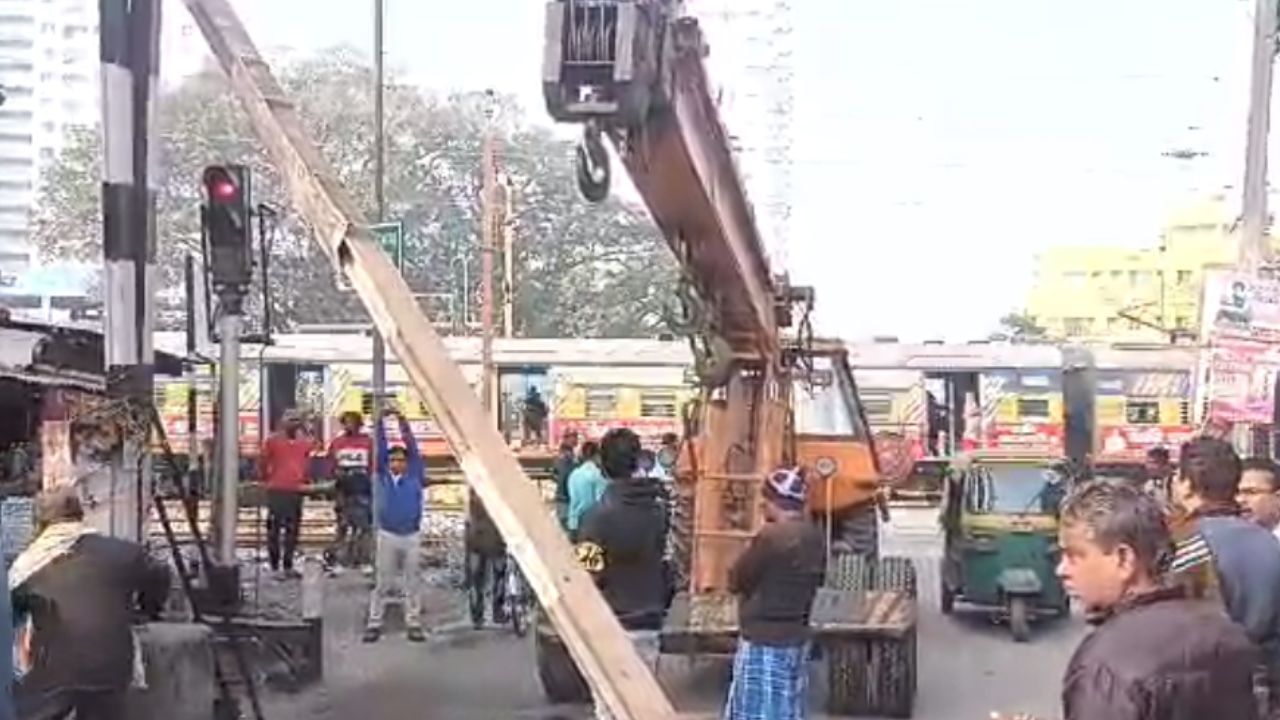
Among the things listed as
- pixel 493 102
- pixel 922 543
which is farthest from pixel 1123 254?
pixel 922 543

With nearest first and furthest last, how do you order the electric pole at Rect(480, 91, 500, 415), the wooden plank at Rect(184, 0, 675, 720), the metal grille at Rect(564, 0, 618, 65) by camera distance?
the wooden plank at Rect(184, 0, 675, 720)
the metal grille at Rect(564, 0, 618, 65)
the electric pole at Rect(480, 91, 500, 415)

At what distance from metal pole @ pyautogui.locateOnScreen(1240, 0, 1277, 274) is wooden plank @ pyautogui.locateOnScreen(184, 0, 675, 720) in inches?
544

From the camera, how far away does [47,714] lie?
8.10 metres

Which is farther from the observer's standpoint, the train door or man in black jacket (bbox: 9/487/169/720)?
the train door

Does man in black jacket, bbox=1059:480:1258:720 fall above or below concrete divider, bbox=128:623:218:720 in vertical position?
above

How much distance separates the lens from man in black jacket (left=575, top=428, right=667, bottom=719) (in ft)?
39.8

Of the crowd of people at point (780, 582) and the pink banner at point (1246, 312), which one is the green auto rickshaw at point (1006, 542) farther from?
the pink banner at point (1246, 312)

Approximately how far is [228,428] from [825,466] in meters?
5.20

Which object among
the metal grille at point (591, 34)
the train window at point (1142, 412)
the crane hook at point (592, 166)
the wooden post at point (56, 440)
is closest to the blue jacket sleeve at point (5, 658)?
the metal grille at point (591, 34)

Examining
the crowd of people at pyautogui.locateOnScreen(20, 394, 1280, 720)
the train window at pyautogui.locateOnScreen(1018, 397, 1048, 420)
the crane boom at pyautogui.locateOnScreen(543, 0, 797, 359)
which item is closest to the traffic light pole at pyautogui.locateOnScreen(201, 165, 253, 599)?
the crowd of people at pyautogui.locateOnScreen(20, 394, 1280, 720)

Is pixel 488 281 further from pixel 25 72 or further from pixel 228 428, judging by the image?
pixel 228 428

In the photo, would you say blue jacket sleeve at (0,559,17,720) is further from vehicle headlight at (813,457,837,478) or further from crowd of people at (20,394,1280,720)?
vehicle headlight at (813,457,837,478)

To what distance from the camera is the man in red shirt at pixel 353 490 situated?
20.5 meters

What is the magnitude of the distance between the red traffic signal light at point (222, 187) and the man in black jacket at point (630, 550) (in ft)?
9.89
